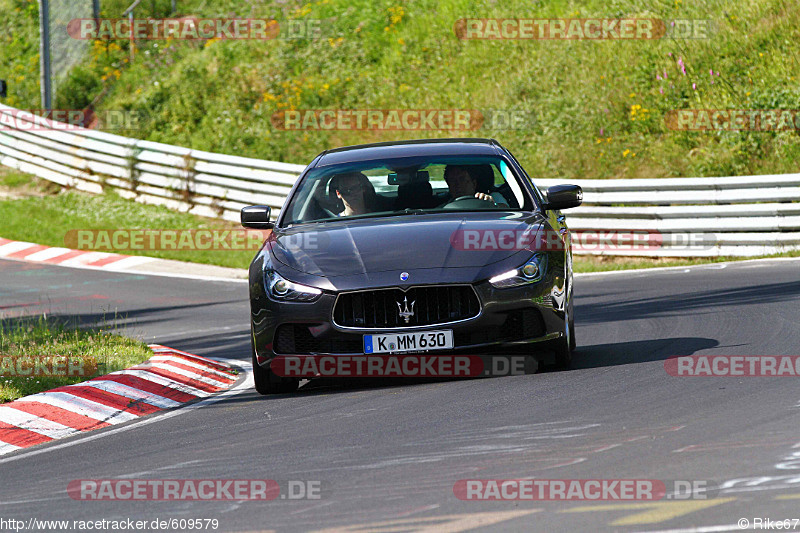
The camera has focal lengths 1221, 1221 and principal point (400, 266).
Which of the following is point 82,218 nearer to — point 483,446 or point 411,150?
point 411,150

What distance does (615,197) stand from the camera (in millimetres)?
17297

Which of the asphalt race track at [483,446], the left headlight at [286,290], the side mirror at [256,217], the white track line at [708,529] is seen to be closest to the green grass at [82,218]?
the side mirror at [256,217]

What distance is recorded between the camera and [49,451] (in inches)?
253

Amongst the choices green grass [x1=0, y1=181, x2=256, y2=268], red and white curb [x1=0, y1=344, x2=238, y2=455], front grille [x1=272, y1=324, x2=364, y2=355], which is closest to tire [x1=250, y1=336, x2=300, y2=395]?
front grille [x1=272, y1=324, x2=364, y2=355]

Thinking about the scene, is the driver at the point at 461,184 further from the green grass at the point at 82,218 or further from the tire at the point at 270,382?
the green grass at the point at 82,218

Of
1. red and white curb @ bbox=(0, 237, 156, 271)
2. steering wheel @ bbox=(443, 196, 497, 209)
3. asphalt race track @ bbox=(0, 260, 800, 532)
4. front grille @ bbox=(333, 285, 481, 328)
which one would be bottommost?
red and white curb @ bbox=(0, 237, 156, 271)

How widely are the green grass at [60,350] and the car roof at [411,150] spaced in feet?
7.06

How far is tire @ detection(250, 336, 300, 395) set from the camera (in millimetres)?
7664

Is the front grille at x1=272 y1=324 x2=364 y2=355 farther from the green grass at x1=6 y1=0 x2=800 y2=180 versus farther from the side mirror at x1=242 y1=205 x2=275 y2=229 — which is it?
the green grass at x1=6 y1=0 x2=800 y2=180

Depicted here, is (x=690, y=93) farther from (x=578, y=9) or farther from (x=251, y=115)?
(x=251, y=115)

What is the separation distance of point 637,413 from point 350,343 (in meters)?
1.89

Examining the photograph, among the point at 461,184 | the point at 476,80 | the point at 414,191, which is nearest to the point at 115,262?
the point at 476,80

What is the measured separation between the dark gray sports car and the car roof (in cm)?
71

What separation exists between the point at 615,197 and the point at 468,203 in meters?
9.30
